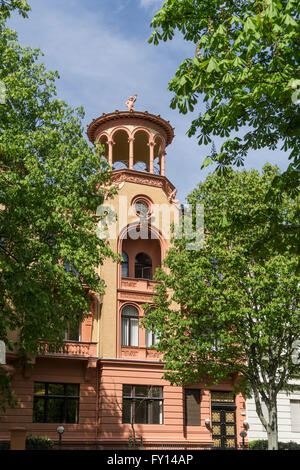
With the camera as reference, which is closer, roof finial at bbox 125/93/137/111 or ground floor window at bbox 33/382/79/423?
ground floor window at bbox 33/382/79/423

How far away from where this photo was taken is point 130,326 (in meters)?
32.4

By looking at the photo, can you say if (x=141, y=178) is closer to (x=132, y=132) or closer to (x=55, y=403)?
(x=132, y=132)

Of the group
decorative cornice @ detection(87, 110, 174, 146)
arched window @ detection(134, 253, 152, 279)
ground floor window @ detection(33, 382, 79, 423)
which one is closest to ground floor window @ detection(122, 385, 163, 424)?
→ ground floor window @ detection(33, 382, 79, 423)

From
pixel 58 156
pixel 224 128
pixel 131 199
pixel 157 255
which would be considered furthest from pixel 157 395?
pixel 224 128

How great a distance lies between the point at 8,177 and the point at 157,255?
18.6 metres

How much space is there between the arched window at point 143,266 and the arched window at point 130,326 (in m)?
3.05

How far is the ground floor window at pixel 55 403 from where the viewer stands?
28.5 meters

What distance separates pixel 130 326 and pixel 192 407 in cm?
622

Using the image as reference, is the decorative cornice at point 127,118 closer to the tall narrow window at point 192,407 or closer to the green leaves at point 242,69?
the tall narrow window at point 192,407

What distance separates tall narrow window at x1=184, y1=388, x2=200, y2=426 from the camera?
3139 cm

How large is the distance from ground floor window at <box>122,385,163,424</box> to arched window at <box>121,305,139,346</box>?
2768 mm

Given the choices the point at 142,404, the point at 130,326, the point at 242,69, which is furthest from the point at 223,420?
the point at 242,69

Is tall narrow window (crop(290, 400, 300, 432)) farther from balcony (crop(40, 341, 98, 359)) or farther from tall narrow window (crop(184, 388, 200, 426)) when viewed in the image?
balcony (crop(40, 341, 98, 359))
